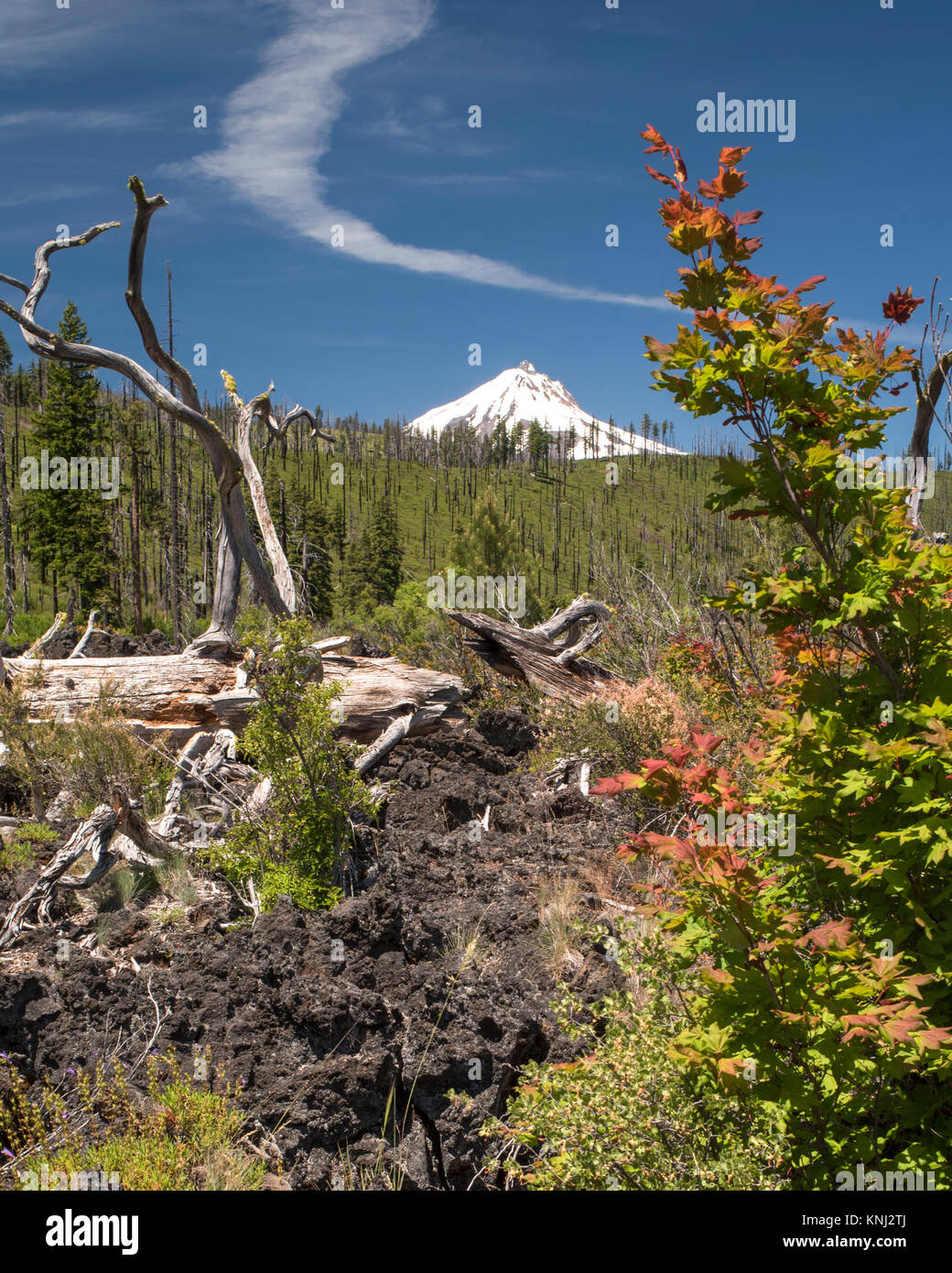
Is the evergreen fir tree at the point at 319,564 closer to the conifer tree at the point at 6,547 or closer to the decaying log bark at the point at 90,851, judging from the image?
the conifer tree at the point at 6,547

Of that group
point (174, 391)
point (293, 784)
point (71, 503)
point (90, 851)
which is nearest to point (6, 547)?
point (71, 503)

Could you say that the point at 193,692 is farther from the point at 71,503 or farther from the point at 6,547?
the point at 6,547

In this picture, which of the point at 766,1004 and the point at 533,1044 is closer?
the point at 766,1004

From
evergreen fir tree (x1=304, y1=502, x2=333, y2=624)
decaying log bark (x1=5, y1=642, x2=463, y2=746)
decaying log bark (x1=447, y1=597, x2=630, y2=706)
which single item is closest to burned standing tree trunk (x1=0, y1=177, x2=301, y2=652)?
decaying log bark (x1=5, y1=642, x2=463, y2=746)

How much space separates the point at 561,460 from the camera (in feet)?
422

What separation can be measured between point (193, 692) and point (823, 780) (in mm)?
7656

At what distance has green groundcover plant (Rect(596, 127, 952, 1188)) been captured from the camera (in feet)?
6.63

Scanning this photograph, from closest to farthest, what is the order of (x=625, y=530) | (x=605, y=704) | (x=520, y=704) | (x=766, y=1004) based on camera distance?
(x=766, y=1004)
(x=605, y=704)
(x=520, y=704)
(x=625, y=530)

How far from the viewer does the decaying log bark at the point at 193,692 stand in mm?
8359

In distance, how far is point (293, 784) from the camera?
5.57 metres

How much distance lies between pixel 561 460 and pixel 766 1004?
13116cm

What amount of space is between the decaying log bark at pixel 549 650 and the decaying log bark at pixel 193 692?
942 millimetres
